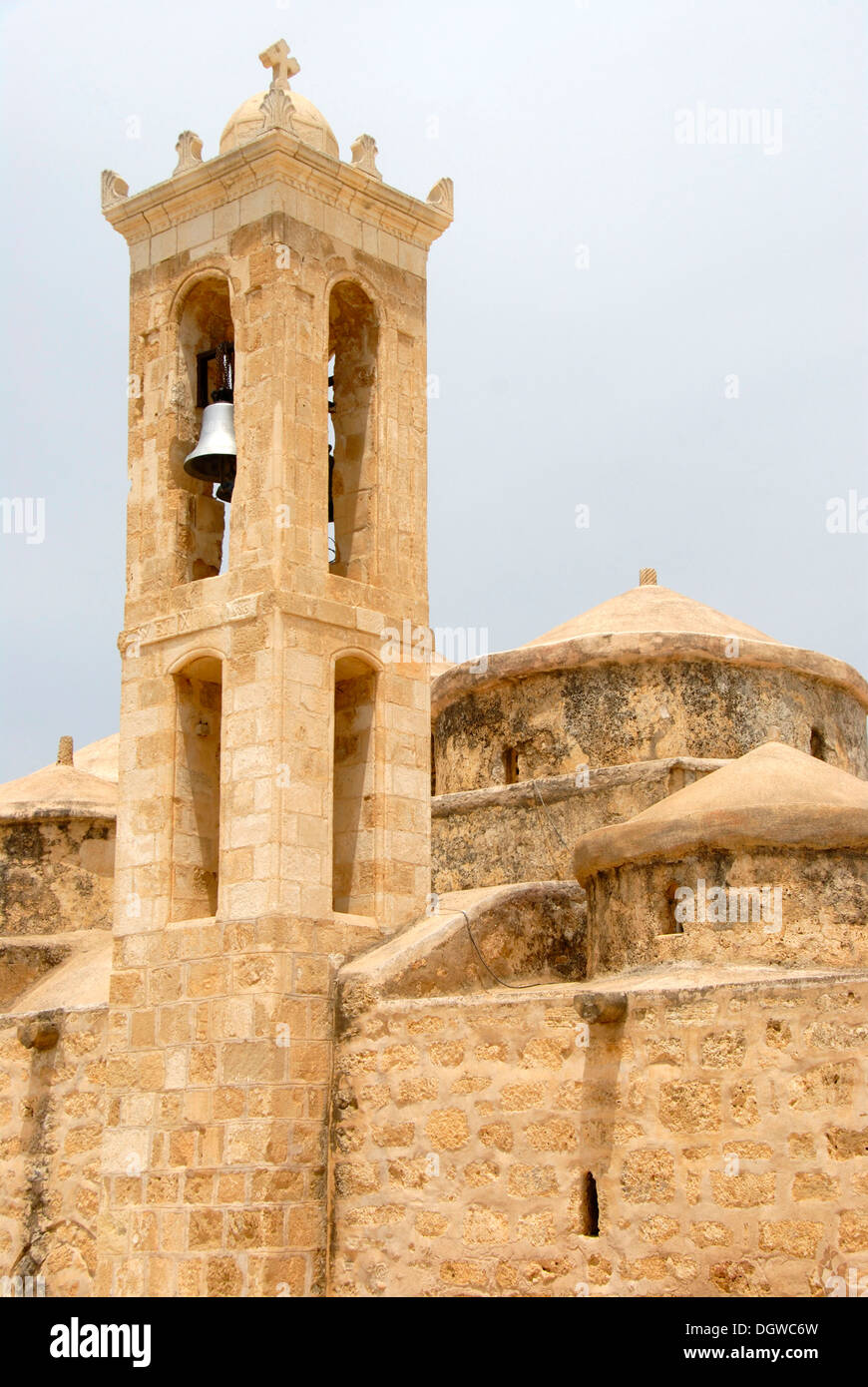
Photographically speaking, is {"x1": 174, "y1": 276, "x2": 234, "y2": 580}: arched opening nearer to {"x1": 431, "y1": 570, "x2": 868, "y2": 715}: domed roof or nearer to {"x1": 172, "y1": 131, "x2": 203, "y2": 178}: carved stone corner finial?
{"x1": 172, "y1": 131, "x2": 203, "y2": 178}: carved stone corner finial

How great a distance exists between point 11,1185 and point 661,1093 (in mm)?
4427

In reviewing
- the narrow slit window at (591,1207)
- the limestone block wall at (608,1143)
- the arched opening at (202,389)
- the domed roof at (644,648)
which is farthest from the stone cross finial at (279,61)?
the narrow slit window at (591,1207)

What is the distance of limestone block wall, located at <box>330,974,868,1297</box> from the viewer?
7.17 metres

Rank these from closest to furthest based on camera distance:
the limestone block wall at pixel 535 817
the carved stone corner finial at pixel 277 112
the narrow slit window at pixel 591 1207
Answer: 1. the narrow slit window at pixel 591 1207
2. the carved stone corner finial at pixel 277 112
3. the limestone block wall at pixel 535 817

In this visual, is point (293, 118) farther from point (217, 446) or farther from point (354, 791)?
point (354, 791)

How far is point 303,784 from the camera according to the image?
8953 millimetres

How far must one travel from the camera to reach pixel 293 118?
9.96 m

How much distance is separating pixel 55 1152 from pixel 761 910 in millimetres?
4275

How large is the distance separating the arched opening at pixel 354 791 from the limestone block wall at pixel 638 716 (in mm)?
2749

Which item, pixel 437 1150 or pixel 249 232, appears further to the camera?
pixel 249 232

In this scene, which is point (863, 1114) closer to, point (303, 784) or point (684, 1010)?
point (684, 1010)

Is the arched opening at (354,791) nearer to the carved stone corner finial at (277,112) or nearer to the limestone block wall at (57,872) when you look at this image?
the carved stone corner finial at (277,112)

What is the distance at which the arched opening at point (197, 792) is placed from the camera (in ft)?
30.9
